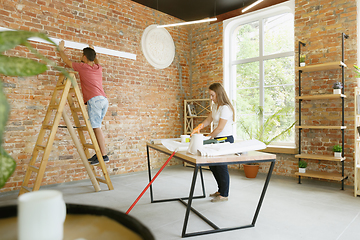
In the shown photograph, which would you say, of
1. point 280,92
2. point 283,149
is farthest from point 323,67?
point 283,149

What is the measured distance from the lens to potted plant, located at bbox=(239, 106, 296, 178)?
15.7ft

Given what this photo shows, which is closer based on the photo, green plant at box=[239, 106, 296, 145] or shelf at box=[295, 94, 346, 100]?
shelf at box=[295, 94, 346, 100]

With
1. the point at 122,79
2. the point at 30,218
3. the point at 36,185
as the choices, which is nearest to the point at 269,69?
the point at 122,79

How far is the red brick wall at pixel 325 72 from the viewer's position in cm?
407

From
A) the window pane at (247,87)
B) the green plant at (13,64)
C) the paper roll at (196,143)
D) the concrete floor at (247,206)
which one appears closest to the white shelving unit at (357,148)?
the concrete floor at (247,206)

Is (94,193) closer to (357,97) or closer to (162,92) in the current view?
(162,92)

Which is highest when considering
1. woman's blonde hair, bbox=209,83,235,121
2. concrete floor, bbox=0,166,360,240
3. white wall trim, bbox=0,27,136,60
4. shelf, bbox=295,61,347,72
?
white wall trim, bbox=0,27,136,60

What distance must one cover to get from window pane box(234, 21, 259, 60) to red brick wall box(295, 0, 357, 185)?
42.0 inches

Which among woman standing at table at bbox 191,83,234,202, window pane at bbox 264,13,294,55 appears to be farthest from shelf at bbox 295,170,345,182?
window pane at bbox 264,13,294,55

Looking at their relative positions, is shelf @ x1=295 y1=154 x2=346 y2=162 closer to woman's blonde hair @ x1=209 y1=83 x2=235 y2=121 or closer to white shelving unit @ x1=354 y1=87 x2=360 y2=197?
white shelving unit @ x1=354 y1=87 x2=360 y2=197

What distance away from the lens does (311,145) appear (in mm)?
4469

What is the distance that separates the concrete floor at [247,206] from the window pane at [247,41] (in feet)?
9.29

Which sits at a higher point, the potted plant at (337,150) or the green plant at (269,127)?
the green plant at (269,127)

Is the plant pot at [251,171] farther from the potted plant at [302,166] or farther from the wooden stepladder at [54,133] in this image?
the wooden stepladder at [54,133]
